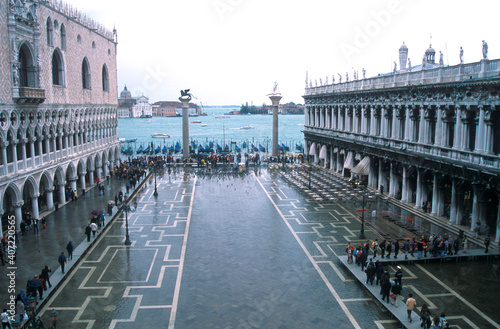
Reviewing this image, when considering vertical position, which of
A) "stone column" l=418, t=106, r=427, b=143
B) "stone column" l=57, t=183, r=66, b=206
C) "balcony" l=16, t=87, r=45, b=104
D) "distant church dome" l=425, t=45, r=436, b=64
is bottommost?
"stone column" l=57, t=183, r=66, b=206

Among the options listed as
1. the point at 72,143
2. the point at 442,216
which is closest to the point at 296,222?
the point at 442,216

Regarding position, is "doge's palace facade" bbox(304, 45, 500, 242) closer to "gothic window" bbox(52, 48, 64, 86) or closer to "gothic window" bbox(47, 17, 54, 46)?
"gothic window" bbox(52, 48, 64, 86)

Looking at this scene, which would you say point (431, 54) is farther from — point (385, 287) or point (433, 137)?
point (385, 287)

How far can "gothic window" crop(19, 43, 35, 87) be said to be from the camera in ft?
95.7

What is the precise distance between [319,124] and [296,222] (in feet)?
100

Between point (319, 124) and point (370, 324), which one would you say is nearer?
point (370, 324)

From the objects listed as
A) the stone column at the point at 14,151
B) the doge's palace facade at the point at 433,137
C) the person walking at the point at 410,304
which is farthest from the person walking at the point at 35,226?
the doge's palace facade at the point at 433,137

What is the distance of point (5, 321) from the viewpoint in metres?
14.8

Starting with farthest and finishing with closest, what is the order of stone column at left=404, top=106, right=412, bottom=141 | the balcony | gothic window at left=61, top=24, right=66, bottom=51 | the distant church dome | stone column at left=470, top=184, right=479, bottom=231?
the distant church dome < gothic window at left=61, top=24, right=66, bottom=51 < stone column at left=404, top=106, right=412, bottom=141 < the balcony < stone column at left=470, top=184, right=479, bottom=231

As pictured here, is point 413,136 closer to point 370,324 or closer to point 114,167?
point 370,324

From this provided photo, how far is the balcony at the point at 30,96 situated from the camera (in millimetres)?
26683

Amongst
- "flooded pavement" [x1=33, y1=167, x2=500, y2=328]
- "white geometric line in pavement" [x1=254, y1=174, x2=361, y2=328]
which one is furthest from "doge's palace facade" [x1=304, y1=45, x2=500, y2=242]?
"white geometric line in pavement" [x1=254, y1=174, x2=361, y2=328]

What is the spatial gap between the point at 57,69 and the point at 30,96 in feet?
29.0

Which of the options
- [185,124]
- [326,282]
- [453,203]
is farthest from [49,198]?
[185,124]
